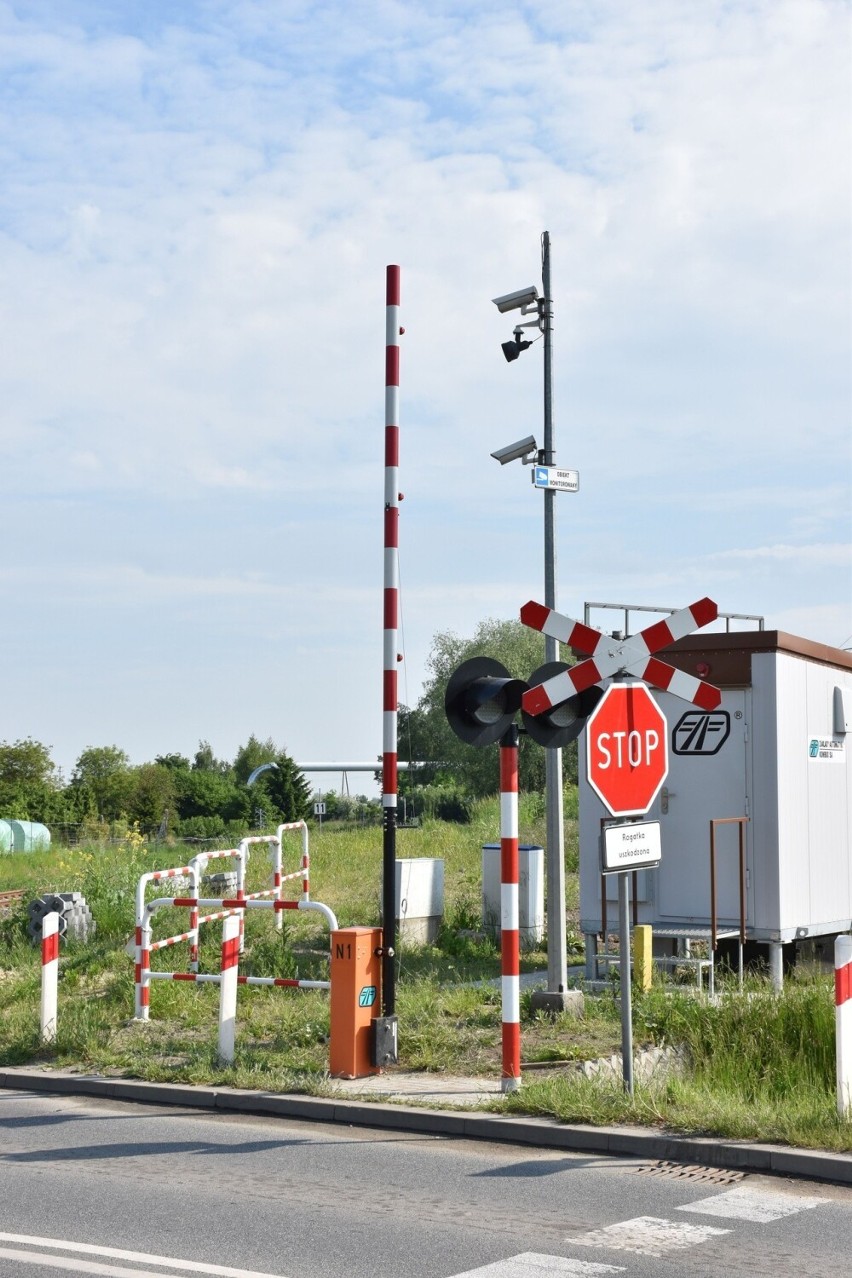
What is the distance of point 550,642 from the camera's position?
499 inches

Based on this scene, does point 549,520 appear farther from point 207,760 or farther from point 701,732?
point 207,760

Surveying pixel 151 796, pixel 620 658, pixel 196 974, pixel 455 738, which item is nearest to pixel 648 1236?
pixel 620 658

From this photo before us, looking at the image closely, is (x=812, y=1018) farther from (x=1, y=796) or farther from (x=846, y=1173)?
(x=1, y=796)

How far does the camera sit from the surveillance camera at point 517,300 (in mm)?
13055

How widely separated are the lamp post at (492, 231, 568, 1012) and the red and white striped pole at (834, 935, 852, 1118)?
3715 millimetres

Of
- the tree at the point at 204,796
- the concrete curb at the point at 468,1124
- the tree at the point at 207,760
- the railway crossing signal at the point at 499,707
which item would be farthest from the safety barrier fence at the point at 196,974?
the tree at the point at 207,760

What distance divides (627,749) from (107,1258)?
4251 millimetres

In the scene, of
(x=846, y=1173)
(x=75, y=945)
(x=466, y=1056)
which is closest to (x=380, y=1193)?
(x=846, y=1173)

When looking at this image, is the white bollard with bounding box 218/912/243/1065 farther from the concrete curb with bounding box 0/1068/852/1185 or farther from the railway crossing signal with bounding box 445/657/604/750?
the railway crossing signal with bounding box 445/657/604/750

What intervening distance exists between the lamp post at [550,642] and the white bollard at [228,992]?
283 centimetres

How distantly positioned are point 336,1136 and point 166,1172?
1.30m

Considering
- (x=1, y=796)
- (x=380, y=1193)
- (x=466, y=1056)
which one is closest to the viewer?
(x=380, y=1193)

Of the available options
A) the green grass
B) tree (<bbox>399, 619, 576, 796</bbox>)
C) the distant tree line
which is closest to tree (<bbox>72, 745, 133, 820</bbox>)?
the distant tree line

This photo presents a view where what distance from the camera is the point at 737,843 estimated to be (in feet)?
46.7
